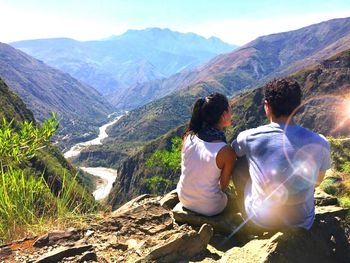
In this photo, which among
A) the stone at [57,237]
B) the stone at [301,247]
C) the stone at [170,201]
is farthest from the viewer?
the stone at [170,201]

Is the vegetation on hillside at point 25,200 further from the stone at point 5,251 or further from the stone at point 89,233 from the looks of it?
the stone at point 5,251

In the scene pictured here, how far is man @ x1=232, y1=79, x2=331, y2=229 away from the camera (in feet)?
21.3

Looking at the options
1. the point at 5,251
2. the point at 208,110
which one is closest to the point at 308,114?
the point at 208,110

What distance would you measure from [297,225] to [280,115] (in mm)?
1740

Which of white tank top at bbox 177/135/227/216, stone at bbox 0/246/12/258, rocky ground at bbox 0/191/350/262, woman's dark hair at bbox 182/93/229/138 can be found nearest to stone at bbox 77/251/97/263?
rocky ground at bbox 0/191/350/262

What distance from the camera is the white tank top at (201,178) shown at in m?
7.52

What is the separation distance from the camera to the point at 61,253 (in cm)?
646

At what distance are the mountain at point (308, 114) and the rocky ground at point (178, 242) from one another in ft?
495

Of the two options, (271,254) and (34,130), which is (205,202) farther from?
(34,130)

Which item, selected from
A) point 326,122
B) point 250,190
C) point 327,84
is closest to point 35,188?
point 250,190

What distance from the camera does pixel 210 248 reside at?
23.8 feet

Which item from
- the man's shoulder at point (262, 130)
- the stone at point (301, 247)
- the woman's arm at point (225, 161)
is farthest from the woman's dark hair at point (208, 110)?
the stone at point (301, 247)

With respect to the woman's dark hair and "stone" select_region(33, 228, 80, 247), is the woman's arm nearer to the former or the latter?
the woman's dark hair

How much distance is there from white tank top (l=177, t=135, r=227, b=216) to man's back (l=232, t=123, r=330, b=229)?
1.02 m
